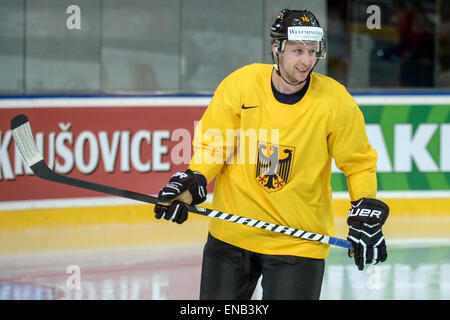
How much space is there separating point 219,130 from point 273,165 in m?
0.21

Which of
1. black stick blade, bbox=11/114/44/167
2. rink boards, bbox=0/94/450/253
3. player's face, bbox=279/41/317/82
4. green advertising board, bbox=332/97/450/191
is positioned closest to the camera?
player's face, bbox=279/41/317/82

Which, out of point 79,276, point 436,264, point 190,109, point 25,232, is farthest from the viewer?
point 190,109

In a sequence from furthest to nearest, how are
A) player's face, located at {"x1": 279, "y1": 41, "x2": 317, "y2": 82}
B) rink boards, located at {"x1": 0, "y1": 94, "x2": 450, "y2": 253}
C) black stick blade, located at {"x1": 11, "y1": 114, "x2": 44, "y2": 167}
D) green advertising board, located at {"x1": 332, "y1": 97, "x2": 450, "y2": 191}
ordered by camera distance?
green advertising board, located at {"x1": 332, "y1": 97, "x2": 450, "y2": 191}
rink boards, located at {"x1": 0, "y1": 94, "x2": 450, "y2": 253}
black stick blade, located at {"x1": 11, "y1": 114, "x2": 44, "y2": 167}
player's face, located at {"x1": 279, "y1": 41, "x2": 317, "y2": 82}

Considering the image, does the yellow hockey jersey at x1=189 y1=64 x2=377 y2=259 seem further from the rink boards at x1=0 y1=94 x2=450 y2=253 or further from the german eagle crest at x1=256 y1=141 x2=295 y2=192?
the rink boards at x1=0 y1=94 x2=450 y2=253

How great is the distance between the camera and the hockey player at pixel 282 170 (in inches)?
95.0

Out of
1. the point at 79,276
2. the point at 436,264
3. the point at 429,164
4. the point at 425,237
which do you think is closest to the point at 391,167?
the point at 429,164

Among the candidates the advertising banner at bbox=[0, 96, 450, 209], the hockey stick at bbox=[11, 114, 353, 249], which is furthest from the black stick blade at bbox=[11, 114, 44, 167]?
the advertising banner at bbox=[0, 96, 450, 209]

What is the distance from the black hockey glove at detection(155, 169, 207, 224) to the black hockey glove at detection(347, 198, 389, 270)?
497mm

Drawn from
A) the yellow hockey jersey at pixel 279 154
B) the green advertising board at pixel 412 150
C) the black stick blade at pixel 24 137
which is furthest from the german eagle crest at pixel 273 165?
the green advertising board at pixel 412 150

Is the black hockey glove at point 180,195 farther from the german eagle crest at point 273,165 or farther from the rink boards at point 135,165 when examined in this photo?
the rink boards at point 135,165

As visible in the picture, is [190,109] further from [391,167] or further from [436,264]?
[436,264]

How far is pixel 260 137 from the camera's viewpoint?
2.44 metres

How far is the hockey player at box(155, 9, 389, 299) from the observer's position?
7.92ft
